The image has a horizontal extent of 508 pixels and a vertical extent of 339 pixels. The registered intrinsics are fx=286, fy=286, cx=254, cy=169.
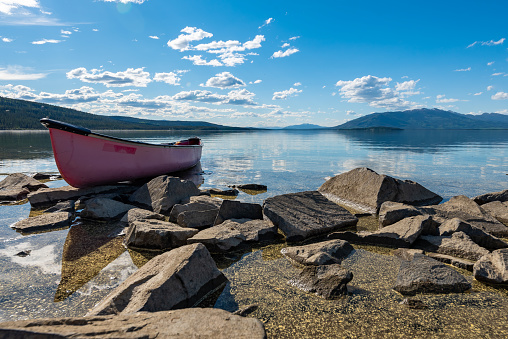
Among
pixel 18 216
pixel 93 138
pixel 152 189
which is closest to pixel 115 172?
pixel 93 138

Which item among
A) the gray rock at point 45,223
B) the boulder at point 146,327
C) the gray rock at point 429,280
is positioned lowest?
the gray rock at point 45,223

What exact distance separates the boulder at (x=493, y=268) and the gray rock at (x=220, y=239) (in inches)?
175

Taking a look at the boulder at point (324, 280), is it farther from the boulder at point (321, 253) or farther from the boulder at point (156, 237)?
the boulder at point (156, 237)

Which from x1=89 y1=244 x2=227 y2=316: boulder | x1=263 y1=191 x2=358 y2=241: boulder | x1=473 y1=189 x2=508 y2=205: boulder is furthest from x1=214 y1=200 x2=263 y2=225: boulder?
x1=473 y1=189 x2=508 y2=205: boulder

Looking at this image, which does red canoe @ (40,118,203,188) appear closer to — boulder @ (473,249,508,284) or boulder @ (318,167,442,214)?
boulder @ (318,167,442,214)

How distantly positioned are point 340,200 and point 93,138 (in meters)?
10.2

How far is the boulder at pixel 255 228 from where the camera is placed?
681 centimetres

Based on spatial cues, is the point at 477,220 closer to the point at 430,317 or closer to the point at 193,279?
the point at 430,317

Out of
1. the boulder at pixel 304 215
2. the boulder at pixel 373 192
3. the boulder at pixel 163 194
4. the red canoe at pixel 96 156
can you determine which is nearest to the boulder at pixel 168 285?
the boulder at pixel 304 215

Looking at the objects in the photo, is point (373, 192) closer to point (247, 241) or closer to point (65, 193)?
point (247, 241)

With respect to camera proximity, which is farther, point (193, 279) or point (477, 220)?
point (477, 220)

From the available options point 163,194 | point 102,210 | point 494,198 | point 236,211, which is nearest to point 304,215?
point 236,211

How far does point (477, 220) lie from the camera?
26.2 ft

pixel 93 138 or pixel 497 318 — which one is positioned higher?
pixel 93 138
